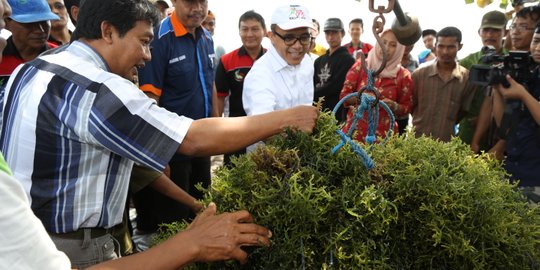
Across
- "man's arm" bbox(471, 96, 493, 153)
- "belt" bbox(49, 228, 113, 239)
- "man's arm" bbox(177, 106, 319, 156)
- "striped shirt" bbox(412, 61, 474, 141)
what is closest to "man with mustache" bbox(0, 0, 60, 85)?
"belt" bbox(49, 228, 113, 239)

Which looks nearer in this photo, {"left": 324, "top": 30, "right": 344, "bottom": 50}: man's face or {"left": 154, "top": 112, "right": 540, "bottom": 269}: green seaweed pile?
{"left": 154, "top": 112, "right": 540, "bottom": 269}: green seaweed pile

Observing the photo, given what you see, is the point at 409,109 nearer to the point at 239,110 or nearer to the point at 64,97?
the point at 239,110

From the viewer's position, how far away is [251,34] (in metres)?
5.24

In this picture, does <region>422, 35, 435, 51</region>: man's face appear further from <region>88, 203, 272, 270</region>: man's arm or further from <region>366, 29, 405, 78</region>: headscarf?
<region>88, 203, 272, 270</region>: man's arm

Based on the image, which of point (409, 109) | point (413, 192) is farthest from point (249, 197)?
point (409, 109)

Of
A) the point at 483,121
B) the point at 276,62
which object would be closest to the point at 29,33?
the point at 276,62

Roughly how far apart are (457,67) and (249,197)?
140 inches

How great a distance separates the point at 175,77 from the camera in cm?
380

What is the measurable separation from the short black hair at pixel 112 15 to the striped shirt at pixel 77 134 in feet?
0.33

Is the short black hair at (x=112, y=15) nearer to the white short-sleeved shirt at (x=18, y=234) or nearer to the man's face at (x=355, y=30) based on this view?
the white short-sleeved shirt at (x=18, y=234)

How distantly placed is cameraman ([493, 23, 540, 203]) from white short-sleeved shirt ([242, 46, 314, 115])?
1.42 meters

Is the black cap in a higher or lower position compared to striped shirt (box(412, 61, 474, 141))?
higher

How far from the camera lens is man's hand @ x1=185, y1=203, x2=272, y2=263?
145cm

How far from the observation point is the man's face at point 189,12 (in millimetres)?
3809
